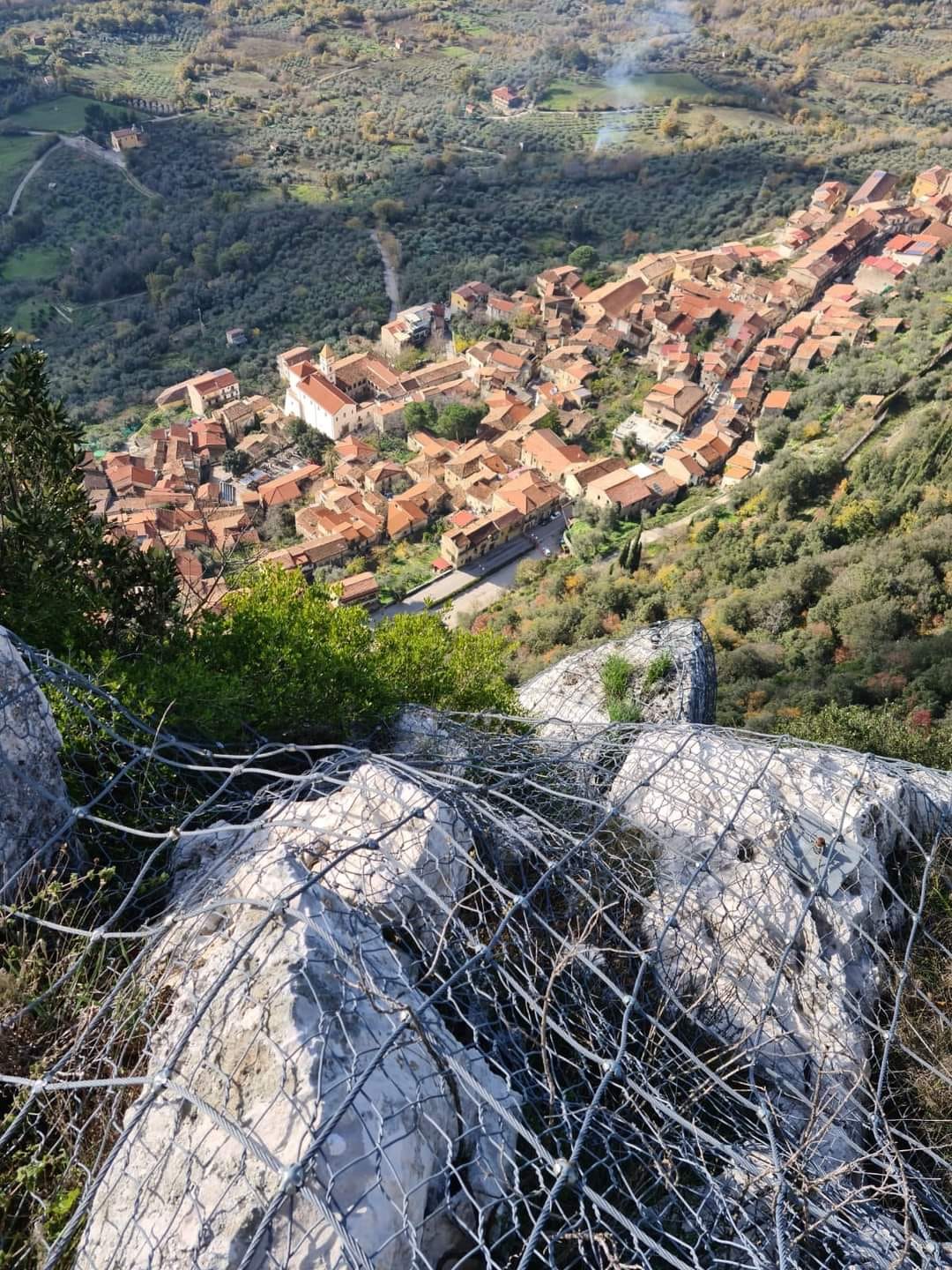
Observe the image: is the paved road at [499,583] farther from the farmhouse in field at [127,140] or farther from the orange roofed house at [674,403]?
the farmhouse in field at [127,140]

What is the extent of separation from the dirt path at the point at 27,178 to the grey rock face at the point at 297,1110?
6437cm

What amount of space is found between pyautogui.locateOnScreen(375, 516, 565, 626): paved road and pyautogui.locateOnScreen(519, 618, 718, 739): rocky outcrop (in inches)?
609

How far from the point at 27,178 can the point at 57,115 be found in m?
12.3

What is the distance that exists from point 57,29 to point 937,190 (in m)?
78.6

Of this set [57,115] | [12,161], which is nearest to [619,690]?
[12,161]

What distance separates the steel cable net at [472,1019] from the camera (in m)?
3.18

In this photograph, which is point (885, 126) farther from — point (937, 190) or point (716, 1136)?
point (716, 1136)

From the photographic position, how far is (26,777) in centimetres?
455

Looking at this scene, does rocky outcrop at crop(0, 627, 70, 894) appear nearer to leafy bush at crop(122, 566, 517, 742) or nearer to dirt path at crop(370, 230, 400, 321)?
leafy bush at crop(122, 566, 517, 742)

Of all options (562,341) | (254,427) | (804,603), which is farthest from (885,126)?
(804,603)

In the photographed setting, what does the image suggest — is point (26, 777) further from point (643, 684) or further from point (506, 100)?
point (506, 100)

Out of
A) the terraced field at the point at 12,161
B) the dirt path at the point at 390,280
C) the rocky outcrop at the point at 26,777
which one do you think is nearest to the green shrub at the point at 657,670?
the rocky outcrop at the point at 26,777

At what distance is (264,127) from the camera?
67438mm

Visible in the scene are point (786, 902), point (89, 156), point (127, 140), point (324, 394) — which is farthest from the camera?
point (127, 140)
